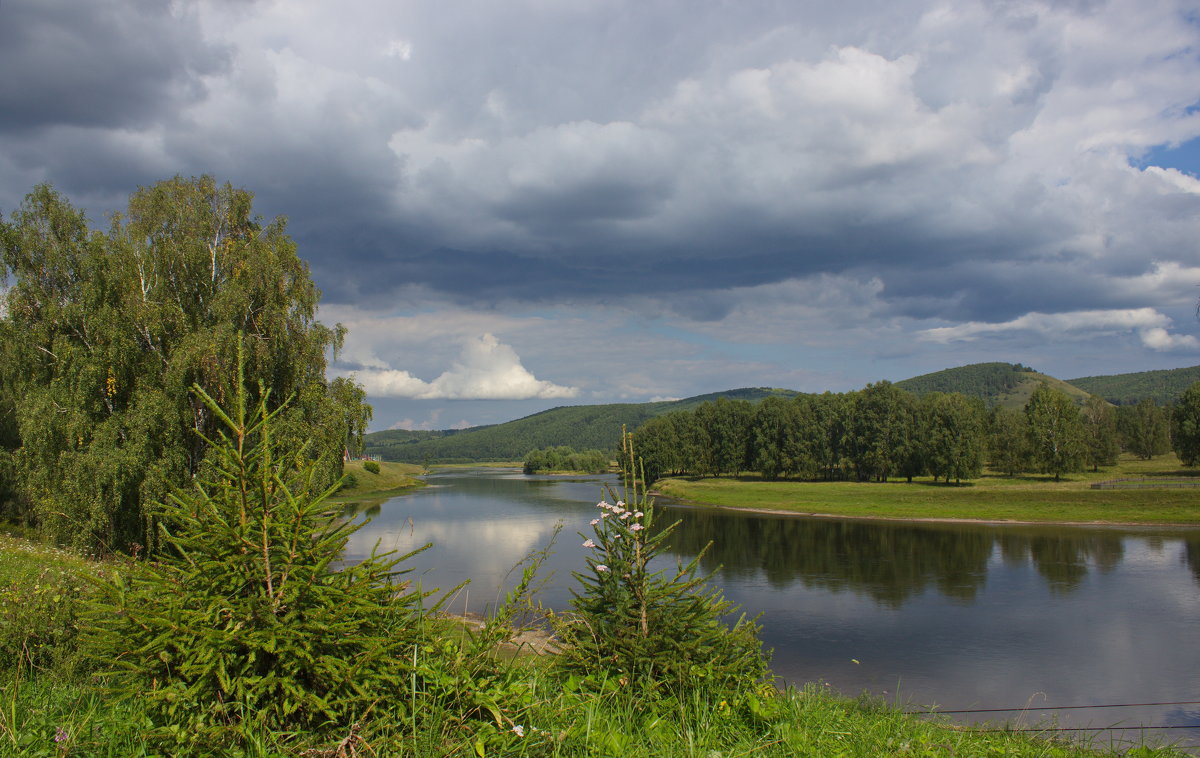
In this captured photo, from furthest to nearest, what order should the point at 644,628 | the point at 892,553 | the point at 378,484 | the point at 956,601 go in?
the point at 378,484
the point at 892,553
the point at 956,601
the point at 644,628

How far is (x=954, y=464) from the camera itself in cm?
8025

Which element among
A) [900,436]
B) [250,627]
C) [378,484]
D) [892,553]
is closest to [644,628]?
[250,627]

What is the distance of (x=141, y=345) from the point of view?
23438 millimetres

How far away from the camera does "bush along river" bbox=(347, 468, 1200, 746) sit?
62.4 ft

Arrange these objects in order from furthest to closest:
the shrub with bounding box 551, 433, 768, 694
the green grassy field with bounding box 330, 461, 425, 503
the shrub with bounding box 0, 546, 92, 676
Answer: the green grassy field with bounding box 330, 461, 425, 503, the shrub with bounding box 0, 546, 92, 676, the shrub with bounding box 551, 433, 768, 694

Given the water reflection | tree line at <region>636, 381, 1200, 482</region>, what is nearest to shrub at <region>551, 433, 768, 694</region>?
the water reflection

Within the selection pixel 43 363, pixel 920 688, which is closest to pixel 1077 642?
pixel 920 688

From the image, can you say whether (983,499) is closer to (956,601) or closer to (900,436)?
(900,436)

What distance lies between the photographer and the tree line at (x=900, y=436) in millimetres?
83625

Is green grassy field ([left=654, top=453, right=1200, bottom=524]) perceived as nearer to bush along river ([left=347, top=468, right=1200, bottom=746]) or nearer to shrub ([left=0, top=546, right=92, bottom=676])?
bush along river ([left=347, top=468, right=1200, bottom=746])

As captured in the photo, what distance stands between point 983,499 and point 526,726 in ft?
240

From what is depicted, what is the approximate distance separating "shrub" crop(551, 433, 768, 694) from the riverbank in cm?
37

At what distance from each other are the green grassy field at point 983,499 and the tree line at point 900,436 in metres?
3.99

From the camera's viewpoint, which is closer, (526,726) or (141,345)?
(526,726)
